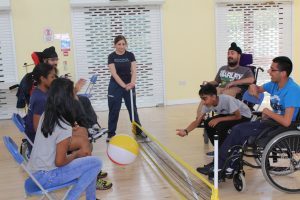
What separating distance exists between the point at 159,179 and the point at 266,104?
455 cm

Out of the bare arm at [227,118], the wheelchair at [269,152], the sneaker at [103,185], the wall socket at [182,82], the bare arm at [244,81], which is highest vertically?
the bare arm at [244,81]

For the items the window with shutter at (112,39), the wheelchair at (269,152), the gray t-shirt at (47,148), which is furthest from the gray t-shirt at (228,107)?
the window with shutter at (112,39)

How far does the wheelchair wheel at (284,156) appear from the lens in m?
2.80

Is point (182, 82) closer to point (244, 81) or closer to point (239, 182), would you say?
point (244, 81)

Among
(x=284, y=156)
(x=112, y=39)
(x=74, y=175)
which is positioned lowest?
(x=284, y=156)

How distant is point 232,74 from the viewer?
13.7 ft

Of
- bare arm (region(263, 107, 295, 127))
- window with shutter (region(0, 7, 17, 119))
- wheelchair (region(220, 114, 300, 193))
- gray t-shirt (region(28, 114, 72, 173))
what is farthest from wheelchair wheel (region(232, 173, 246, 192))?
window with shutter (region(0, 7, 17, 119))

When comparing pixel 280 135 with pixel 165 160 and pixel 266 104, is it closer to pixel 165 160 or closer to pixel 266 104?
pixel 165 160

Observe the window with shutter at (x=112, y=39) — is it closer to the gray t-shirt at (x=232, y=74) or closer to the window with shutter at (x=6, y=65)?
the window with shutter at (x=6, y=65)

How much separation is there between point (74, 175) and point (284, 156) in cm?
176

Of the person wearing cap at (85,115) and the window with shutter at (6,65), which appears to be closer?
the person wearing cap at (85,115)

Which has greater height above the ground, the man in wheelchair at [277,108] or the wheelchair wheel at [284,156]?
the man in wheelchair at [277,108]

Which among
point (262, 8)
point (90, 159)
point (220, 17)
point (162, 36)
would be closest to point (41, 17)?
point (162, 36)

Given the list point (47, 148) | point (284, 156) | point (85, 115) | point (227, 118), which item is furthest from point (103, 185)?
point (284, 156)
